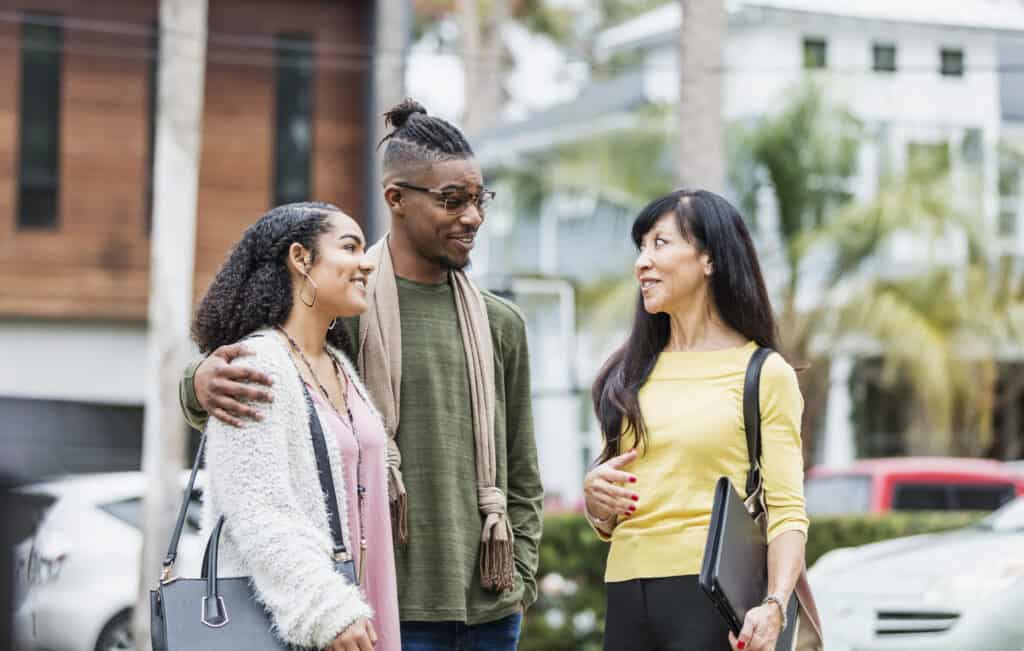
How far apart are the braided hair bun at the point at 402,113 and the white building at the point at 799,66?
76.8ft

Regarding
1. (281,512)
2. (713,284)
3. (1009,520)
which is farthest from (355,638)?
(1009,520)

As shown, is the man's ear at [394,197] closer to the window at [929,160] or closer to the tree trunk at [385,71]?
the tree trunk at [385,71]

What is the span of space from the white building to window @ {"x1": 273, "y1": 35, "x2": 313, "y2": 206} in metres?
8.99

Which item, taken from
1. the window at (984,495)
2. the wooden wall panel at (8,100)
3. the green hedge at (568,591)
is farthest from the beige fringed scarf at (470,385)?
the wooden wall panel at (8,100)

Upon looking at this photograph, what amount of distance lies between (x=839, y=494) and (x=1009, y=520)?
751cm

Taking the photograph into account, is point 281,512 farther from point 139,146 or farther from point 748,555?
point 139,146

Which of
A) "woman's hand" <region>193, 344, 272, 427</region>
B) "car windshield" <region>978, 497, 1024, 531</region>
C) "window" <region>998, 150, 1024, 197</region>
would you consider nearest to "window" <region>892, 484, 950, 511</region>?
"car windshield" <region>978, 497, 1024, 531</region>

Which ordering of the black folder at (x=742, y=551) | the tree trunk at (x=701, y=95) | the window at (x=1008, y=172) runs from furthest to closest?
the window at (x=1008, y=172) < the tree trunk at (x=701, y=95) < the black folder at (x=742, y=551)

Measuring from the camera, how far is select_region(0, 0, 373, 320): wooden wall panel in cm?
1964

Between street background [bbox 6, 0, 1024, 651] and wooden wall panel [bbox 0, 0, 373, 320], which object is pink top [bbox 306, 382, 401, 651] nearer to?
street background [bbox 6, 0, 1024, 651]

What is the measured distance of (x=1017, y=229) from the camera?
100ft

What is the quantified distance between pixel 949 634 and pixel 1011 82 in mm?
26825

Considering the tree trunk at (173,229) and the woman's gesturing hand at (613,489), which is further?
the tree trunk at (173,229)

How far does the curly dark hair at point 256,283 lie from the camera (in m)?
4.26
